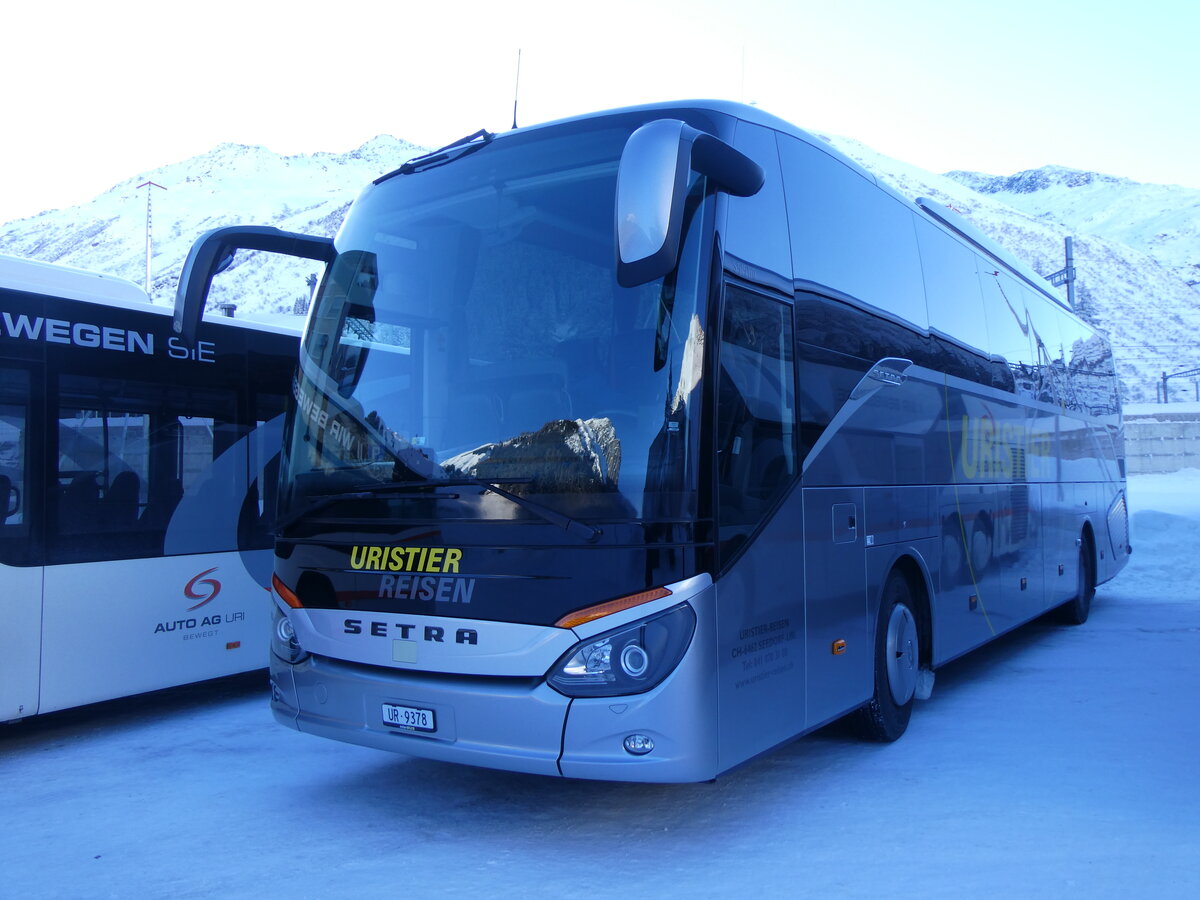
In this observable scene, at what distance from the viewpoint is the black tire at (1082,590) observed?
11180 mm

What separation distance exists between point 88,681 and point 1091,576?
974 cm

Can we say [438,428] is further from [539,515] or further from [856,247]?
[856,247]

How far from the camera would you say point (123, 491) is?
7.04 metres

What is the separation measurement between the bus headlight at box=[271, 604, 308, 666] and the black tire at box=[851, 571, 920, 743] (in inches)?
123

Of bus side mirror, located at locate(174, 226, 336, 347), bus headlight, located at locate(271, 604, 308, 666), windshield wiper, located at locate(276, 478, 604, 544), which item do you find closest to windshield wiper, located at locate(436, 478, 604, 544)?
windshield wiper, located at locate(276, 478, 604, 544)

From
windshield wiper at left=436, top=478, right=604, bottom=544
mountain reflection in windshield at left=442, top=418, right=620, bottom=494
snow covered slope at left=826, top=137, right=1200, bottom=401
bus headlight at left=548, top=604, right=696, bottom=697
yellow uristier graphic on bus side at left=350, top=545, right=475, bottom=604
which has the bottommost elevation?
bus headlight at left=548, top=604, right=696, bottom=697

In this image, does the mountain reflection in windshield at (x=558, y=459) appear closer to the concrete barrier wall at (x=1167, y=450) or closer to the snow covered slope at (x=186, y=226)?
the concrete barrier wall at (x=1167, y=450)

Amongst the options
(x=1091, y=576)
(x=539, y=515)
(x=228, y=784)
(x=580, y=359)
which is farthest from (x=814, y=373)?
(x=1091, y=576)

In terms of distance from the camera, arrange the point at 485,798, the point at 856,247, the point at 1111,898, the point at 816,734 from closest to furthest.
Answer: the point at 1111,898, the point at 485,798, the point at 856,247, the point at 816,734

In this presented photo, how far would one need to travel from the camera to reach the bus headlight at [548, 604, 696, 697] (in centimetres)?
427

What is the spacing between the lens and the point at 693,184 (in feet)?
15.1

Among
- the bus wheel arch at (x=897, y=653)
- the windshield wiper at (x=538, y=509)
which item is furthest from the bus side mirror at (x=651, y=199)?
the bus wheel arch at (x=897, y=653)

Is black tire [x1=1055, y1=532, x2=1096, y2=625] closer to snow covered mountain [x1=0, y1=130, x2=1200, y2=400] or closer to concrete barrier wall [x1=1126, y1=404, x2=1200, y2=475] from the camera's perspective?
concrete barrier wall [x1=1126, y1=404, x2=1200, y2=475]

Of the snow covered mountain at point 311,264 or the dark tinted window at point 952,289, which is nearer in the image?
the dark tinted window at point 952,289
